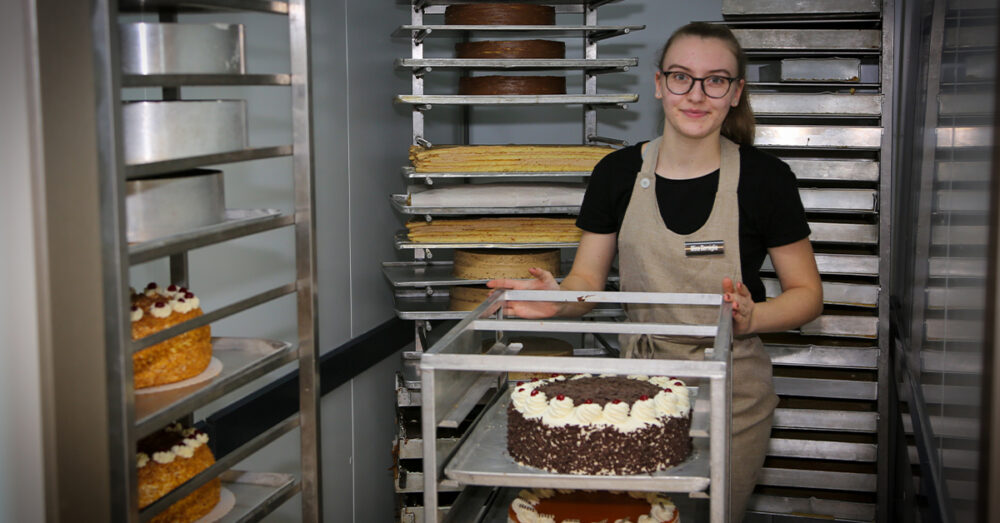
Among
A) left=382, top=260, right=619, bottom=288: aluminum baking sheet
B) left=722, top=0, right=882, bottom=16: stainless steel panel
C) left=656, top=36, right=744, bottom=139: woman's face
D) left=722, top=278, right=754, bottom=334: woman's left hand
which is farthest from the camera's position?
left=722, top=0, right=882, bottom=16: stainless steel panel

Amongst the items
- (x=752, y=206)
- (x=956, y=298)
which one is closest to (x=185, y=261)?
(x=752, y=206)

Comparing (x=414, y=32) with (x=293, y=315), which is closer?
(x=293, y=315)

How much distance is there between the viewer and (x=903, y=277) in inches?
159

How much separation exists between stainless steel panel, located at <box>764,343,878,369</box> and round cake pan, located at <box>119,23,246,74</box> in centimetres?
250

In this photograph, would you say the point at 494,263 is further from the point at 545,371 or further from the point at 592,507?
the point at 545,371

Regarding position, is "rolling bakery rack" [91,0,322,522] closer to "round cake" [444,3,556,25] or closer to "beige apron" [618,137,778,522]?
"beige apron" [618,137,778,522]

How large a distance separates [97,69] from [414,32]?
6.92 ft

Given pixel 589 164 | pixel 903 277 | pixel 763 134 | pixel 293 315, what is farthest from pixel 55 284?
pixel 903 277

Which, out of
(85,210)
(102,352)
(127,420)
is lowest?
(127,420)

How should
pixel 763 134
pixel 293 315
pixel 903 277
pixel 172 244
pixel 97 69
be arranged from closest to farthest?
pixel 97 69 < pixel 172 244 < pixel 293 315 < pixel 763 134 < pixel 903 277

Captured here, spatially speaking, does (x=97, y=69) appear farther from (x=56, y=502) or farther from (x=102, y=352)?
(x=56, y=502)

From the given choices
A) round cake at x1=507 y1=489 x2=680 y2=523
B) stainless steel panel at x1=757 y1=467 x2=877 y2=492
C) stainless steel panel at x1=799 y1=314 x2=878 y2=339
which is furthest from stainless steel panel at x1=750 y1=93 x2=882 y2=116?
round cake at x1=507 y1=489 x2=680 y2=523

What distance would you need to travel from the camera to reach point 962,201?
2.12m

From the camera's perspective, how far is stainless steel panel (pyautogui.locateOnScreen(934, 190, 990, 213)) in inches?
70.0
